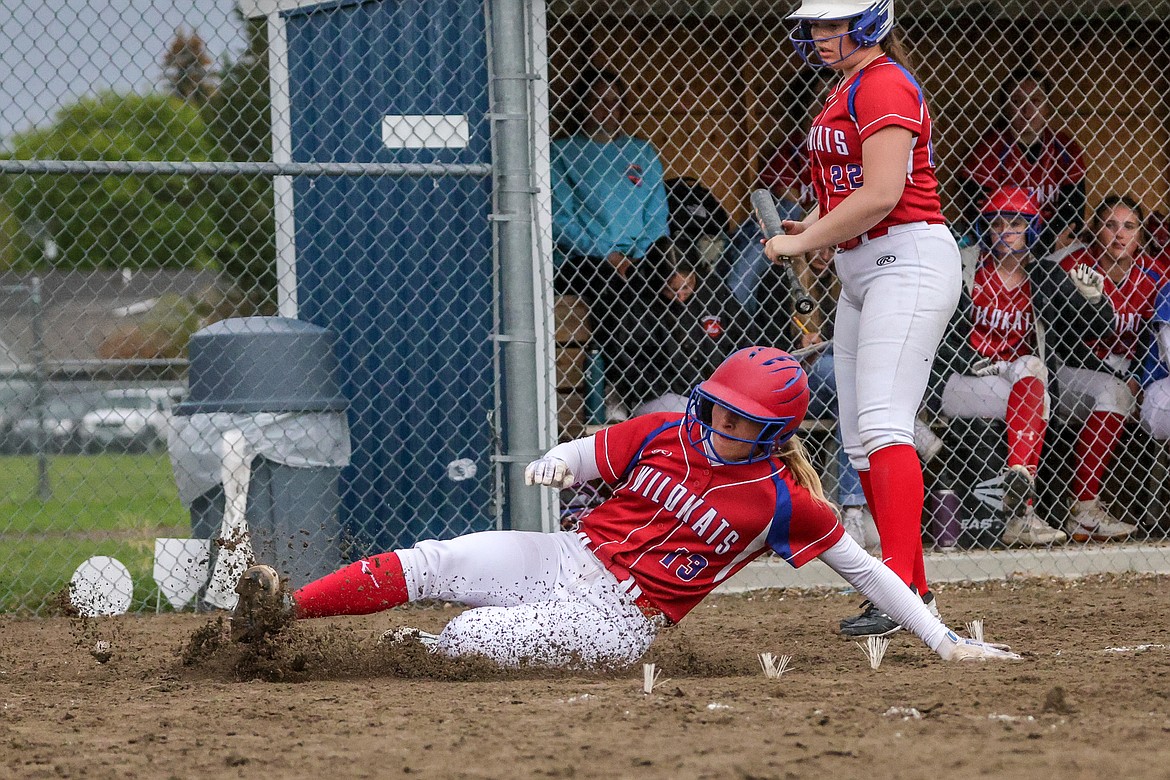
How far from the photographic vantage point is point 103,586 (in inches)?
197

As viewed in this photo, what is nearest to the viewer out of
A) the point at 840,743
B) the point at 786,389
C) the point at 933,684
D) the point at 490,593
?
the point at 840,743

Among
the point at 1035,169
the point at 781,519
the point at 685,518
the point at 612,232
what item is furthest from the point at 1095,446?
the point at 685,518

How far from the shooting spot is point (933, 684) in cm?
305

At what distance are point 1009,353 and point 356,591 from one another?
393 centimetres

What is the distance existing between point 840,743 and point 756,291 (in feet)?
12.5

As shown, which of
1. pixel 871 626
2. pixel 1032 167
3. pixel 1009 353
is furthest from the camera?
pixel 1032 167

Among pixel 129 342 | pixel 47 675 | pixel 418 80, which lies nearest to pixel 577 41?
pixel 418 80

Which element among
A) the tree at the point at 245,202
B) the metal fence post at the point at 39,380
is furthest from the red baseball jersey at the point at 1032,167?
the tree at the point at 245,202

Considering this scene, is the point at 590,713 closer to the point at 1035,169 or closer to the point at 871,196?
the point at 871,196

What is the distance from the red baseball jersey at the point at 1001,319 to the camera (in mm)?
6312

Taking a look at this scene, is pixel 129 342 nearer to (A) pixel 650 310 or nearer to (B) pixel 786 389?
(A) pixel 650 310

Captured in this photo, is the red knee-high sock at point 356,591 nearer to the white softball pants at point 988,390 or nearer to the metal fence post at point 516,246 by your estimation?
the metal fence post at point 516,246

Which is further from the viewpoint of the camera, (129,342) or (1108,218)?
(129,342)

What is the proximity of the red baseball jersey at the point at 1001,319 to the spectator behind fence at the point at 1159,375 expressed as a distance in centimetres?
59
